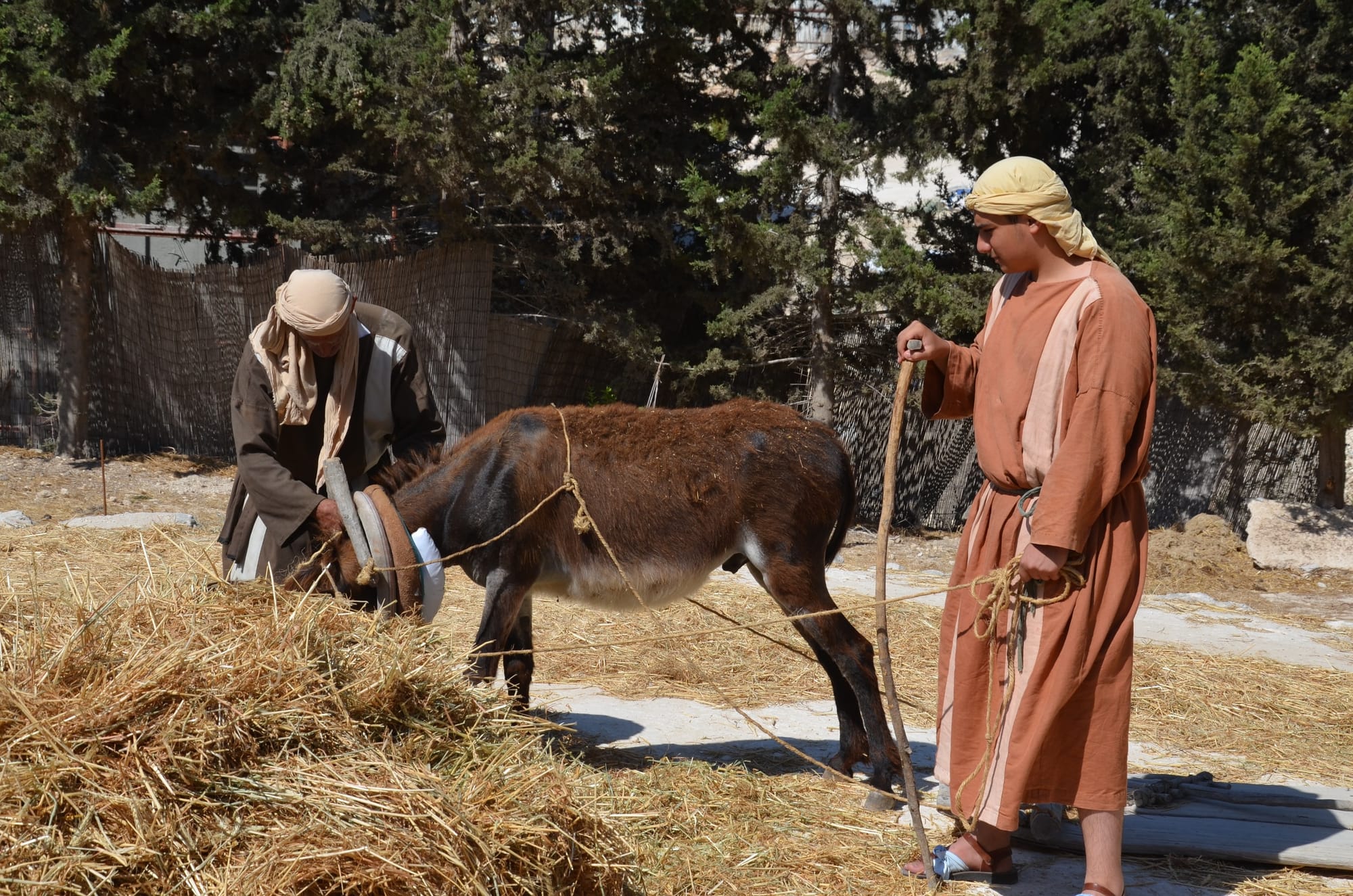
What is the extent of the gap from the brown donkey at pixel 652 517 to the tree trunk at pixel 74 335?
24.0 ft

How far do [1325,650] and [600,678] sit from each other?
4684mm

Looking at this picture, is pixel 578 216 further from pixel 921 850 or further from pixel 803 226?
pixel 921 850

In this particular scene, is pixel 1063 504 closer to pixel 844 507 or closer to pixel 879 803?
pixel 879 803

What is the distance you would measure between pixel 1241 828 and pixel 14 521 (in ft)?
26.0

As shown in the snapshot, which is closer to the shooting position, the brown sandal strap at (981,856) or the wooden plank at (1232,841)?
the brown sandal strap at (981,856)

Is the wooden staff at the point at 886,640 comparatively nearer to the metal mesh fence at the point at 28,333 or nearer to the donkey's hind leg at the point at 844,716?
the donkey's hind leg at the point at 844,716

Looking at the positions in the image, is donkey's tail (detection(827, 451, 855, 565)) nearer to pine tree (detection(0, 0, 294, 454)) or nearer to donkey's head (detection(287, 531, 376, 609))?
donkey's head (detection(287, 531, 376, 609))

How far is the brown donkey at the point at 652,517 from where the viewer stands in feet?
14.4

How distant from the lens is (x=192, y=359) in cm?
1088

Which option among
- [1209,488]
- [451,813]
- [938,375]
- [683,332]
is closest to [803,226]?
[683,332]

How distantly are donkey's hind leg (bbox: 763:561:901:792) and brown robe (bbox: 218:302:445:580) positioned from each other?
153 cm

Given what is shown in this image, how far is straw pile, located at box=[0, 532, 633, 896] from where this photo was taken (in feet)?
7.00

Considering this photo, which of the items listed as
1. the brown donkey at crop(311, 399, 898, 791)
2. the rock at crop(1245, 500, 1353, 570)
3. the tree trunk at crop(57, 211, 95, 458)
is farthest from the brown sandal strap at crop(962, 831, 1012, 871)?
the tree trunk at crop(57, 211, 95, 458)

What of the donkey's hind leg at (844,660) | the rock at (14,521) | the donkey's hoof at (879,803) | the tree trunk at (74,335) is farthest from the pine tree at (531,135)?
the donkey's hoof at (879,803)
